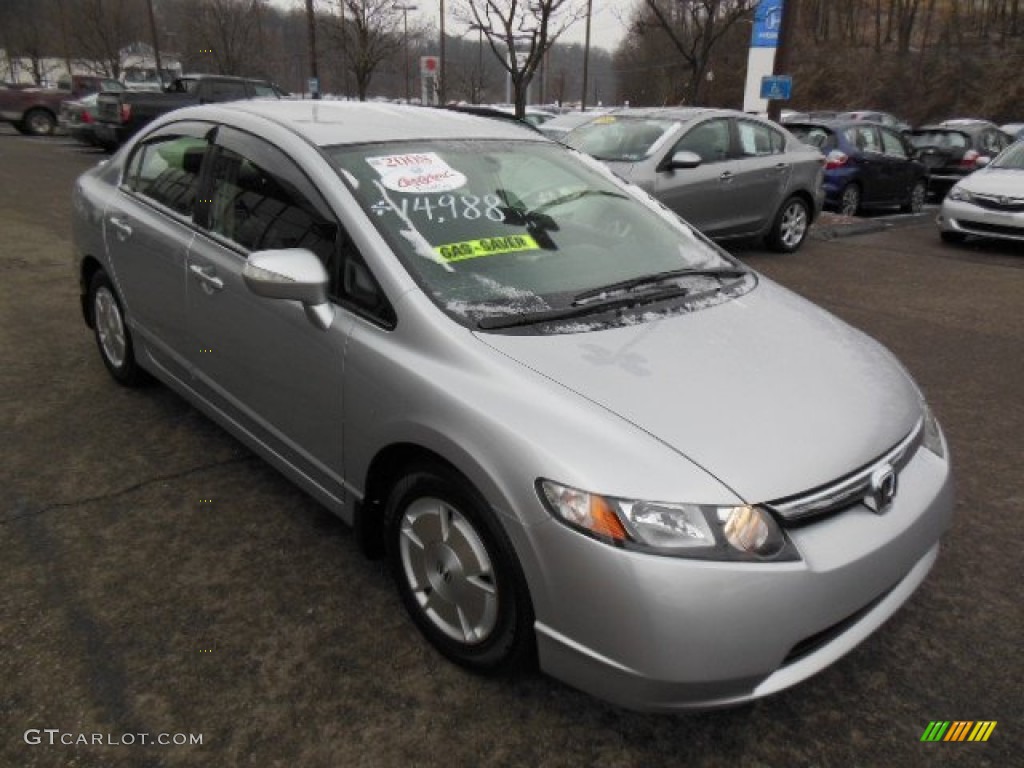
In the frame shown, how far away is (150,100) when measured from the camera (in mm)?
15156

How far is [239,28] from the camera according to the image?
32.9m

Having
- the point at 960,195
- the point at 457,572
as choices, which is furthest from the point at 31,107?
the point at 457,572

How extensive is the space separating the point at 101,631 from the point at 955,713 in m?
2.52

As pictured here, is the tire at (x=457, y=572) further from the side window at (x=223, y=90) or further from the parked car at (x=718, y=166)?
the side window at (x=223, y=90)

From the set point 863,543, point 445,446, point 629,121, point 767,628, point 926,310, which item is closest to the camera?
point 767,628

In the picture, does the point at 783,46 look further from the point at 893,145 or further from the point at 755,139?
the point at 755,139

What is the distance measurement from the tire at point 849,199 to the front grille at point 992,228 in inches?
80.0

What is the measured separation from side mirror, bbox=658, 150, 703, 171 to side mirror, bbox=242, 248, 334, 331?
556cm

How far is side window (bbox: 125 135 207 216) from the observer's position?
10.9ft

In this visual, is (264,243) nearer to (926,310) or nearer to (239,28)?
(926,310)

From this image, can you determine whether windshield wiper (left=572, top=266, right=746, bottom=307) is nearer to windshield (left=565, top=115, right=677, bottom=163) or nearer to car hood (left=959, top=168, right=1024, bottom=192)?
windshield (left=565, top=115, right=677, bottom=163)

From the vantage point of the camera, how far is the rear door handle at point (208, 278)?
2986 millimetres

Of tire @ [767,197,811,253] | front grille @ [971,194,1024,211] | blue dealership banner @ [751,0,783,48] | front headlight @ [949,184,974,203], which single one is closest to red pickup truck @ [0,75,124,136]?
blue dealership banner @ [751,0,783,48]

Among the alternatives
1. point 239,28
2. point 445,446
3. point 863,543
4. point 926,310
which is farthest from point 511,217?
point 239,28
